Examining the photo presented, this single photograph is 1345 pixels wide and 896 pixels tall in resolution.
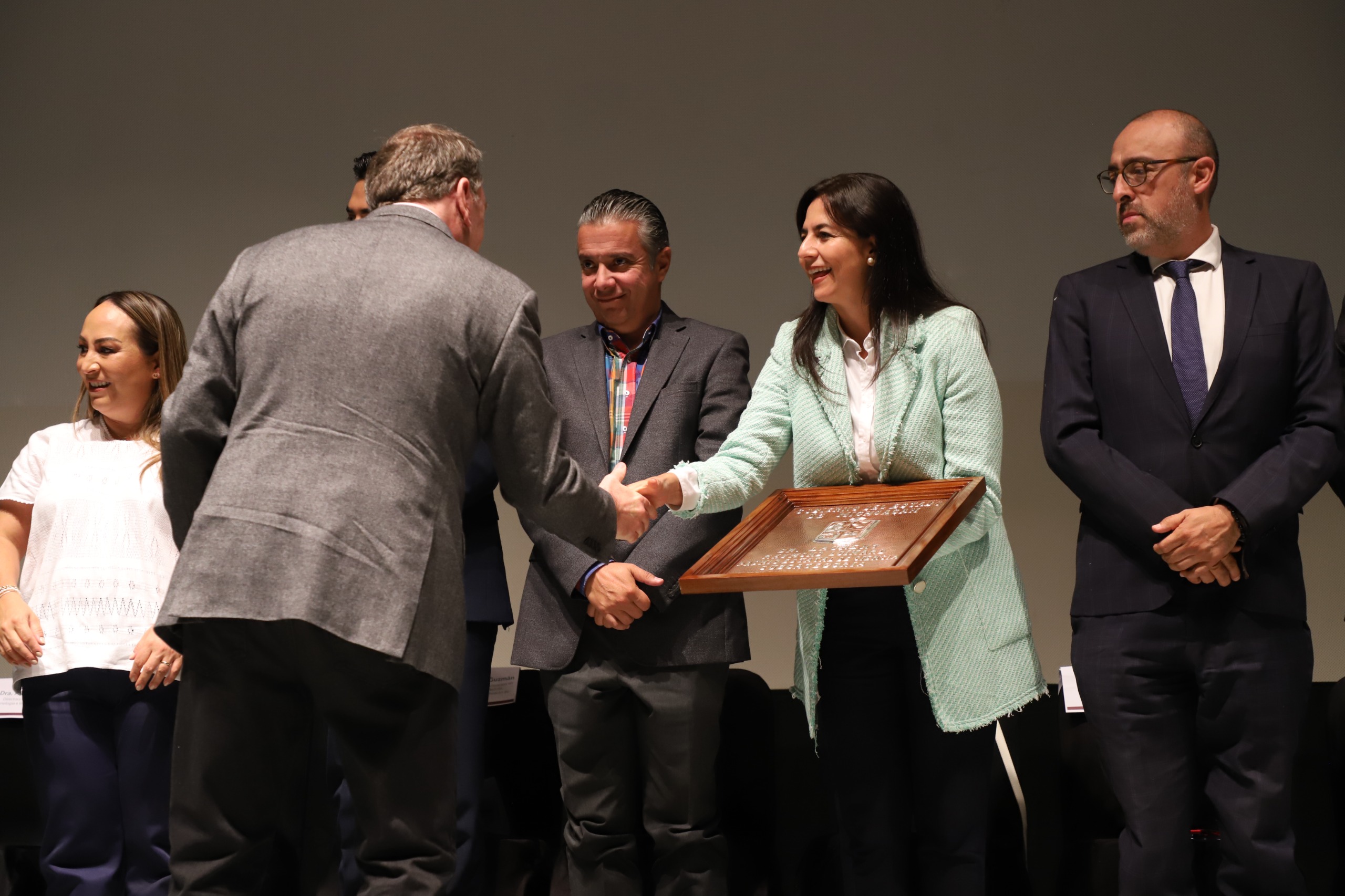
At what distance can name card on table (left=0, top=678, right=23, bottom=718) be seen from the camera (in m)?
3.40

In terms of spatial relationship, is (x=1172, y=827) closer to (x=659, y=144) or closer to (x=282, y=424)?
(x=282, y=424)

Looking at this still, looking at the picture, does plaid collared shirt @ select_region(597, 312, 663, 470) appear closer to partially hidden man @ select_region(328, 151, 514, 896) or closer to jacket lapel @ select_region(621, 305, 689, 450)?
jacket lapel @ select_region(621, 305, 689, 450)

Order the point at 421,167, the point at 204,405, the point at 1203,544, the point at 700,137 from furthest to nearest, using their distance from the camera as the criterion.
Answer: the point at 700,137 < the point at 1203,544 < the point at 421,167 < the point at 204,405

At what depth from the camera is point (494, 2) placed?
423 cm

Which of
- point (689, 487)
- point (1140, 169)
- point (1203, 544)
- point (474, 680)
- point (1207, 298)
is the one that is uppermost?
point (1140, 169)

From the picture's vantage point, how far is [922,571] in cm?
245

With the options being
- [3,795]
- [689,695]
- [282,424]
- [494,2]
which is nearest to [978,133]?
Result: [494,2]

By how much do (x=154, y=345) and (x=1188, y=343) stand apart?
2.46 m

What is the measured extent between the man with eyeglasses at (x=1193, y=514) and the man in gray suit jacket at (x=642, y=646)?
779mm

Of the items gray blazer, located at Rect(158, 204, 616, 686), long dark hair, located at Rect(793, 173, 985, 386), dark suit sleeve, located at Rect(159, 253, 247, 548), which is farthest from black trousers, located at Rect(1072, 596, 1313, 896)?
dark suit sleeve, located at Rect(159, 253, 247, 548)

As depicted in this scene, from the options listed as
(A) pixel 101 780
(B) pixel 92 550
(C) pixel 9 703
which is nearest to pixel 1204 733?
(A) pixel 101 780

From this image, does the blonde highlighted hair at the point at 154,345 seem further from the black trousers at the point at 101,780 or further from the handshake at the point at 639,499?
the handshake at the point at 639,499

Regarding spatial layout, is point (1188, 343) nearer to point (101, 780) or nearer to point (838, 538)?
point (838, 538)

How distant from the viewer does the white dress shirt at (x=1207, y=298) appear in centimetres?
255
